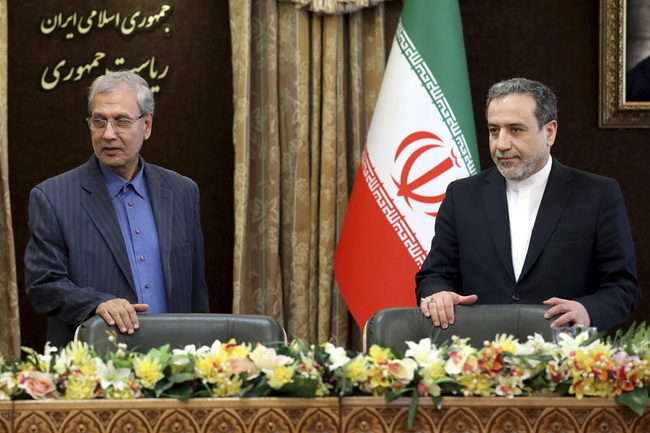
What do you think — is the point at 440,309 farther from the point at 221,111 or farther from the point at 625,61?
the point at 625,61

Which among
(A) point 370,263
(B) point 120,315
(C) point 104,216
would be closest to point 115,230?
(C) point 104,216

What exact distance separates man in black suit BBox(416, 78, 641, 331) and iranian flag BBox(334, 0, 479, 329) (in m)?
1.07

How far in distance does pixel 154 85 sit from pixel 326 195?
1.10 m

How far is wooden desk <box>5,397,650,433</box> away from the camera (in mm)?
1803

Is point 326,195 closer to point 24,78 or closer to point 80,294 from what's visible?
point 24,78

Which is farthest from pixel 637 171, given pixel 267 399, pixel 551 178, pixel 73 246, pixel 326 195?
pixel 267 399

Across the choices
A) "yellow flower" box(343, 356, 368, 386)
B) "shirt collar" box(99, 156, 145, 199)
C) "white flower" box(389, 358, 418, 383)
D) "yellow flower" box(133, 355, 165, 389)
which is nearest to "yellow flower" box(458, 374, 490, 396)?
"white flower" box(389, 358, 418, 383)

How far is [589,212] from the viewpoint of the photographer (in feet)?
9.38

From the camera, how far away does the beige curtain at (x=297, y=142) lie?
464 centimetres

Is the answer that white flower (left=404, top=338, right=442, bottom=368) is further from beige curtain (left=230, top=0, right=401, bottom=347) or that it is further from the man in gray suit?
beige curtain (left=230, top=0, right=401, bottom=347)

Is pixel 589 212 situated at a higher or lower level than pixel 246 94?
lower

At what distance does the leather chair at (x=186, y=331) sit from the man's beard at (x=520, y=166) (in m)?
0.95

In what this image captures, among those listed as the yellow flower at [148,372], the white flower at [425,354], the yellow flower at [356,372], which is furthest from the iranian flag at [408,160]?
the yellow flower at [148,372]

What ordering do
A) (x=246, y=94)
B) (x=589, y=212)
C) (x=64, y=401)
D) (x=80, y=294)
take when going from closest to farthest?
(x=64, y=401), (x=80, y=294), (x=589, y=212), (x=246, y=94)
